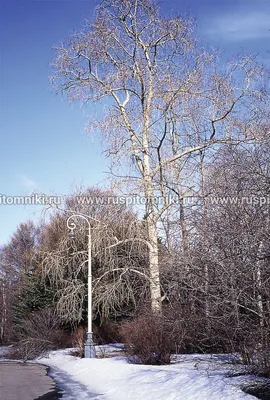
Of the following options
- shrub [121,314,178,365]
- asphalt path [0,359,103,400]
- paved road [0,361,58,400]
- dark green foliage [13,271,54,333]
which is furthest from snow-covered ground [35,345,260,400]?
dark green foliage [13,271,54,333]

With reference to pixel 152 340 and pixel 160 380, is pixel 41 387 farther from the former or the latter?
pixel 160 380

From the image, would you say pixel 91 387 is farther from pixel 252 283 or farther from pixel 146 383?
pixel 252 283

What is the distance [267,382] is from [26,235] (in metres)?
43.8

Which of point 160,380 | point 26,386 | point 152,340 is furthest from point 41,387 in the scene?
point 160,380

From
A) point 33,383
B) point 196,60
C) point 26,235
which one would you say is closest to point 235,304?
point 33,383

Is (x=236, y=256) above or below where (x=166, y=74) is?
below

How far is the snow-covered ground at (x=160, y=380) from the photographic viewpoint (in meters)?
9.24

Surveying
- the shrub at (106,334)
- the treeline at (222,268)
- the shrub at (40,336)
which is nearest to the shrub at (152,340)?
the treeline at (222,268)

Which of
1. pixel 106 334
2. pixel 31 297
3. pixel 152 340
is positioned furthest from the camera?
pixel 31 297

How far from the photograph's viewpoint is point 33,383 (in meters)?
13.8

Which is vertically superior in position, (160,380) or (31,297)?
(31,297)

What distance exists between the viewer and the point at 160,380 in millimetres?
11008

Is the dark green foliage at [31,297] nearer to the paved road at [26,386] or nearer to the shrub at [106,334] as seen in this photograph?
the shrub at [106,334]

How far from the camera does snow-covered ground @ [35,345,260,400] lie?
924cm
